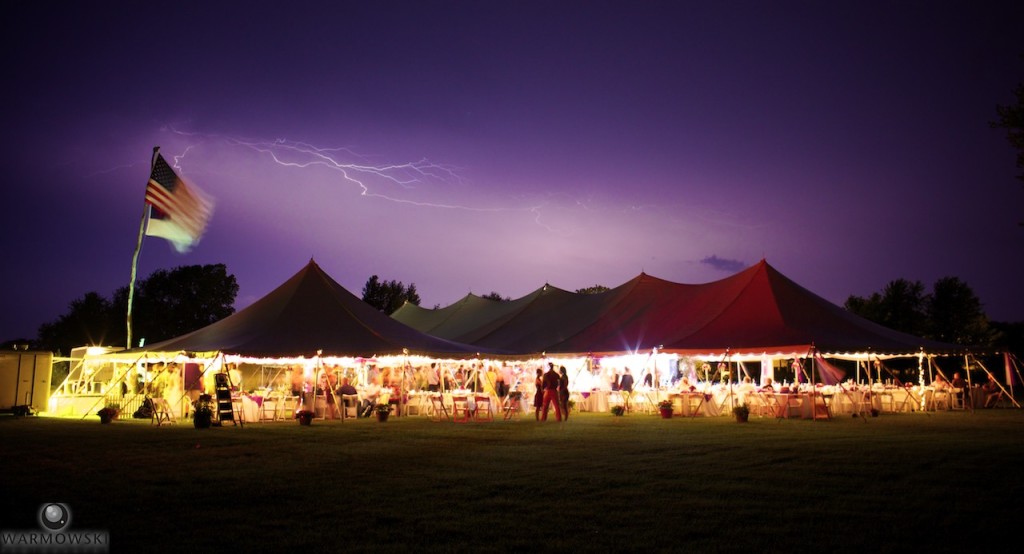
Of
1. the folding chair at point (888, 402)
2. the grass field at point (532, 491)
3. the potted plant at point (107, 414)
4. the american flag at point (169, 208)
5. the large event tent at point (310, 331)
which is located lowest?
the grass field at point (532, 491)

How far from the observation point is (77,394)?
19.2m

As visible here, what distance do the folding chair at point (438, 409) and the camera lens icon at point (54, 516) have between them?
37.5 feet

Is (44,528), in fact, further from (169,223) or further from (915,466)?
(169,223)

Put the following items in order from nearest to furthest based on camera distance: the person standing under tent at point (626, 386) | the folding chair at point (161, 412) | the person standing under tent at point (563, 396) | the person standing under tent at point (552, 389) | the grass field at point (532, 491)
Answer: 1. the grass field at point (532, 491)
2. the folding chair at point (161, 412)
3. the person standing under tent at point (552, 389)
4. the person standing under tent at point (563, 396)
5. the person standing under tent at point (626, 386)

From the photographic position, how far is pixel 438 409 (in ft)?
58.9

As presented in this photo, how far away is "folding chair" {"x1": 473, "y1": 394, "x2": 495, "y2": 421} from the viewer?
17.2 m

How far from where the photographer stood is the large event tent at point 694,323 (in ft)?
57.6

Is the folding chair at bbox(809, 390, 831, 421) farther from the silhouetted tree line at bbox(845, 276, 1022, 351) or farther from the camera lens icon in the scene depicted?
the silhouetted tree line at bbox(845, 276, 1022, 351)

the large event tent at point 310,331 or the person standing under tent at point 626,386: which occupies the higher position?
the large event tent at point 310,331

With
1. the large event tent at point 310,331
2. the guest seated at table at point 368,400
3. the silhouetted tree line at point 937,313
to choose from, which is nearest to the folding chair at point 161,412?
the large event tent at point 310,331

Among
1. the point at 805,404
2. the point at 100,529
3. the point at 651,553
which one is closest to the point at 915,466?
the point at 651,553

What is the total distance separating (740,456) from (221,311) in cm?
5201

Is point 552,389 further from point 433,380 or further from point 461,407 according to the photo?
point 433,380

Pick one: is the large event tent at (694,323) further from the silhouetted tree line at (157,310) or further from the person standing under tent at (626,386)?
the silhouetted tree line at (157,310)
